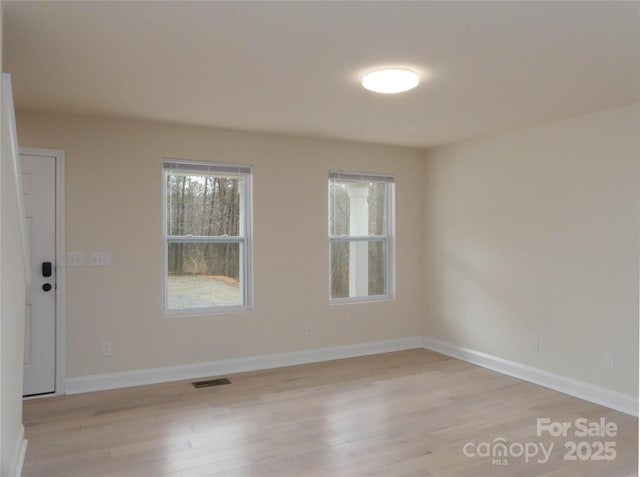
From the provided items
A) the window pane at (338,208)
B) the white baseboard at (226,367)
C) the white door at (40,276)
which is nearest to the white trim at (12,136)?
the white door at (40,276)

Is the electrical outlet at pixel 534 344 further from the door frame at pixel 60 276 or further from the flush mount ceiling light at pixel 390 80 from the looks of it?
the door frame at pixel 60 276

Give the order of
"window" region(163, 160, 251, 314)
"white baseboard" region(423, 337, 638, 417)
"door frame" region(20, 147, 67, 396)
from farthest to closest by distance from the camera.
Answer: "window" region(163, 160, 251, 314)
"door frame" region(20, 147, 67, 396)
"white baseboard" region(423, 337, 638, 417)

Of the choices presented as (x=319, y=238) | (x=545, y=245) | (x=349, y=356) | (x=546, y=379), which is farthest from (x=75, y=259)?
(x=546, y=379)

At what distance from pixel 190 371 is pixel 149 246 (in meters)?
1.20

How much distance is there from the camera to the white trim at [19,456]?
2491mm

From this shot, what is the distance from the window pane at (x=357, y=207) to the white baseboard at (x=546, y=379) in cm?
151

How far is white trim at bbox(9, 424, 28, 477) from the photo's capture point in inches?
98.1

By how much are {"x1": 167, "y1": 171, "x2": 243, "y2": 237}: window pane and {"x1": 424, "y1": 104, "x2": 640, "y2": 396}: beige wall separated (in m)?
2.30

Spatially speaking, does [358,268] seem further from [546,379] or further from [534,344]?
[546,379]

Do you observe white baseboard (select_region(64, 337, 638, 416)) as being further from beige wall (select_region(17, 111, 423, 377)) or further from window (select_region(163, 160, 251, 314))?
window (select_region(163, 160, 251, 314))

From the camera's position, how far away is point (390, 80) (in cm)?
294

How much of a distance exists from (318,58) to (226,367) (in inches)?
119

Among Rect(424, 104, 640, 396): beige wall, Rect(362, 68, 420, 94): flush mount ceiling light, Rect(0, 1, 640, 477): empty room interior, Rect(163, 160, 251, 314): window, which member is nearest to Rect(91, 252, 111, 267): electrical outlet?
Rect(0, 1, 640, 477): empty room interior

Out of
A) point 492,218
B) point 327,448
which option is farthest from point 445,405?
point 492,218
